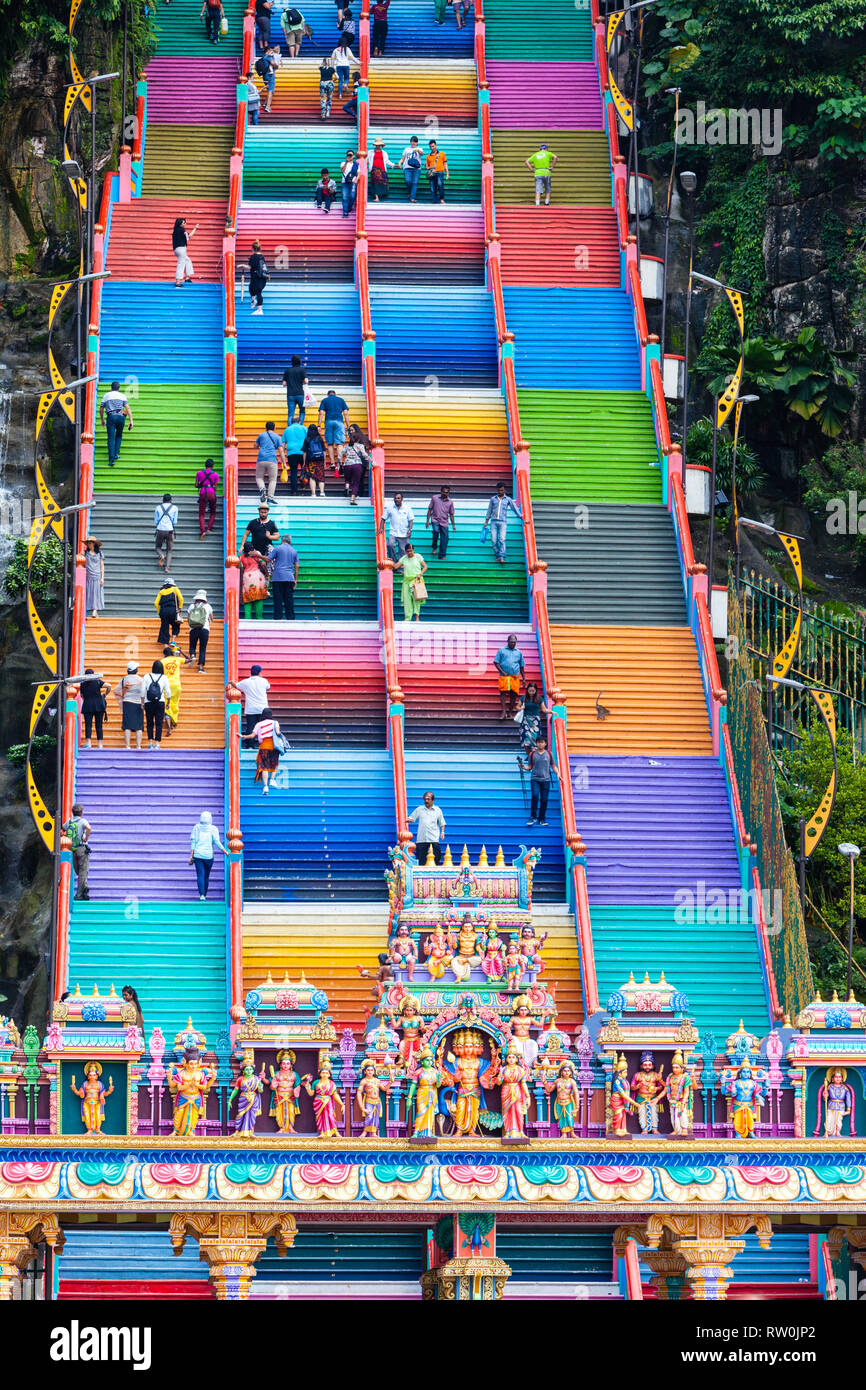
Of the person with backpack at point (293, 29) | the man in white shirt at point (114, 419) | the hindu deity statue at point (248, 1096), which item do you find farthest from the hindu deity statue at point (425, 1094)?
the person with backpack at point (293, 29)

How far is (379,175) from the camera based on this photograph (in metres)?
51.8

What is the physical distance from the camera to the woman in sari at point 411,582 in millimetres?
43000

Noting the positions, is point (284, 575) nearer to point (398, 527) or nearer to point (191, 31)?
point (398, 527)

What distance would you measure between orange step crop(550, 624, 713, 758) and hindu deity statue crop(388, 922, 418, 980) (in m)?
10.1

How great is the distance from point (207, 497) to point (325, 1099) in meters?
15.9

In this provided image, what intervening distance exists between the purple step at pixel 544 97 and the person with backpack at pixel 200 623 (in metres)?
16.6

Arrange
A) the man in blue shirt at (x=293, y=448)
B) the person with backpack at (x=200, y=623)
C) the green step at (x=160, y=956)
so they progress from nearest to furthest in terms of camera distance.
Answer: the green step at (x=160, y=956)
the person with backpack at (x=200, y=623)
the man in blue shirt at (x=293, y=448)

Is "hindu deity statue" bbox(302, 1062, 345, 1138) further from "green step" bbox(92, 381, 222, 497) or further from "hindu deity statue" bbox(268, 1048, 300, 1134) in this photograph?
"green step" bbox(92, 381, 222, 497)

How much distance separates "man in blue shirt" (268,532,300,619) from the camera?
42406 mm

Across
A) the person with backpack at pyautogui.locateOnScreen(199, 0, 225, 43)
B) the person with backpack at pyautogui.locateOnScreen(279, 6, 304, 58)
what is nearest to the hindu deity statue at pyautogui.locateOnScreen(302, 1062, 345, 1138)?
the person with backpack at pyautogui.locateOnScreen(279, 6, 304, 58)

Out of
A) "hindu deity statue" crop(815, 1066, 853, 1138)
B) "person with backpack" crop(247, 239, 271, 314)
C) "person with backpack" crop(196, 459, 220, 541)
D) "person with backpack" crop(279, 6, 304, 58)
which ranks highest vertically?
"person with backpack" crop(279, 6, 304, 58)

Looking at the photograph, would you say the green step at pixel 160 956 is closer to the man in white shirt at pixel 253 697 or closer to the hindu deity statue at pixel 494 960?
the man in white shirt at pixel 253 697

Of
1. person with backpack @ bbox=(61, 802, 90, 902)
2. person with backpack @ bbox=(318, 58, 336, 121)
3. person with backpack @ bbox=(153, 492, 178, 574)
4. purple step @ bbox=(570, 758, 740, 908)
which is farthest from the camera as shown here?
person with backpack @ bbox=(318, 58, 336, 121)

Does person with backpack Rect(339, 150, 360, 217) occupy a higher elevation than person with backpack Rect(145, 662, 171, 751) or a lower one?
higher
